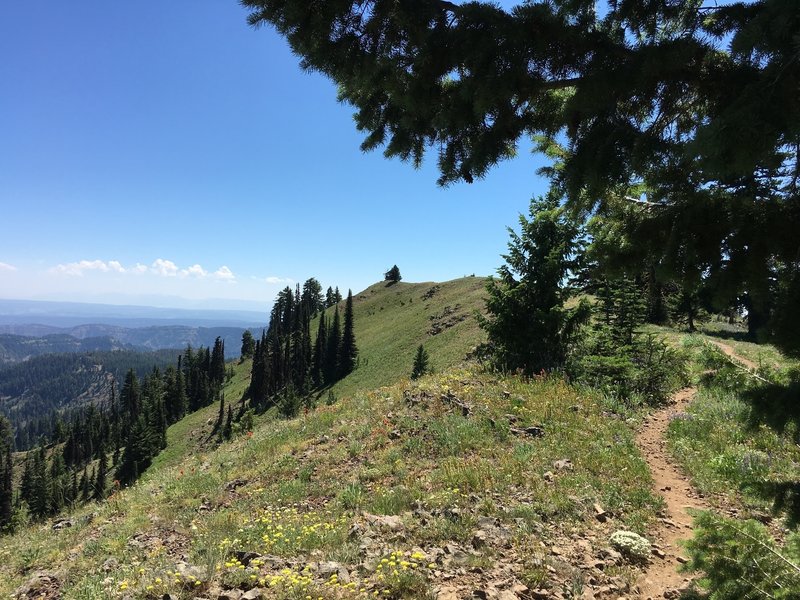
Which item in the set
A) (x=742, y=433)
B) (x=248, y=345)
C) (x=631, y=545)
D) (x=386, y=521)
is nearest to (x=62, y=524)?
(x=386, y=521)

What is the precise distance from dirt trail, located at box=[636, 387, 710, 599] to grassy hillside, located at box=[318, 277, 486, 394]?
99.9 ft

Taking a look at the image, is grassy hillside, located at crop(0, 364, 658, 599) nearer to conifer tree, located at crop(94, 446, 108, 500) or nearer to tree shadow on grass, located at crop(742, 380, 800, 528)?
tree shadow on grass, located at crop(742, 380, 800, 528)

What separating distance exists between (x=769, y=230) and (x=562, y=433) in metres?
7.87

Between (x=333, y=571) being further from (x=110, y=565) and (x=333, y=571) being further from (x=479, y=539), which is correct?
(x=110, y=565)

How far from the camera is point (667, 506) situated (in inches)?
289

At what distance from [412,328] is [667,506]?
238 feet

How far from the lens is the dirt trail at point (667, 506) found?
5477 mm

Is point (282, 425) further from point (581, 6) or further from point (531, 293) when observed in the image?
point (581, 6)

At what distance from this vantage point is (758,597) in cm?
360

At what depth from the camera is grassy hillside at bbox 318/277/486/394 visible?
58.4m

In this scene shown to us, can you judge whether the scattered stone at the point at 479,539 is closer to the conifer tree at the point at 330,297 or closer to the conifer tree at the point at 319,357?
the conifer tree at the point at 319,357

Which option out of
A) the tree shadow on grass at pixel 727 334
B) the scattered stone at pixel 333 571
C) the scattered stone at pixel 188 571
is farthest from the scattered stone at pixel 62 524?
the tree shadow on grass at pixel 727 334

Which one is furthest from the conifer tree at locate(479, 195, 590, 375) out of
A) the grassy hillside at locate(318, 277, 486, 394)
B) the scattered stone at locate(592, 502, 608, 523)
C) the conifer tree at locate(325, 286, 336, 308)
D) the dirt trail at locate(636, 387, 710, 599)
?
the conifer tree at locate(325, 286, 336, 308)

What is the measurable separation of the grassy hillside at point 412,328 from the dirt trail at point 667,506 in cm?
3046
